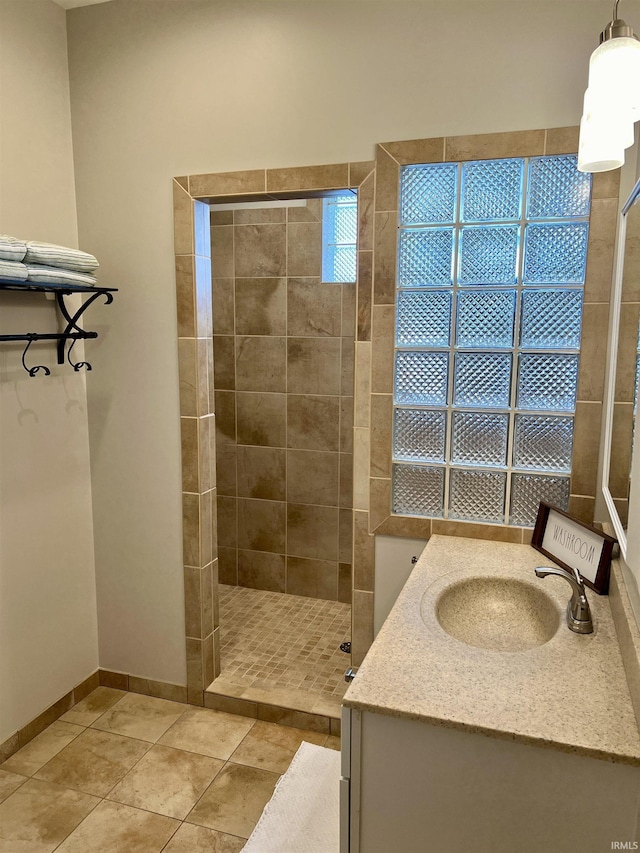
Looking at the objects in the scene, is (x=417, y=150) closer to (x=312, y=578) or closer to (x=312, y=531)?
(x=312, y=531)

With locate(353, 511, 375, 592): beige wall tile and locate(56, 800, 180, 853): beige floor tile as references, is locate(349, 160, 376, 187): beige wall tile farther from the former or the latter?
locate(56, 800, 180, 853): beige floor tile

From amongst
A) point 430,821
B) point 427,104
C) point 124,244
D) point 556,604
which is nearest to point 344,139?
point 427,104

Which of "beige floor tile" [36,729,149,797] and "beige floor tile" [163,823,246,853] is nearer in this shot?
"beige floor tile" [163,823,246,853]

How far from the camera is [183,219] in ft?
7.60

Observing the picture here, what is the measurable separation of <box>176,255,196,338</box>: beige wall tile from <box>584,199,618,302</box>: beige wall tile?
1.36m

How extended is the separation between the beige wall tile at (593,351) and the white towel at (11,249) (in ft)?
5.76

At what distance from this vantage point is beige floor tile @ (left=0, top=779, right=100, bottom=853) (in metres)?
1.91

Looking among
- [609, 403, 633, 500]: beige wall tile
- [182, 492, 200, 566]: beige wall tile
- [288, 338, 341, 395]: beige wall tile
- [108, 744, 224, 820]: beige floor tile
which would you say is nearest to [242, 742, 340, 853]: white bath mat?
[108, 744, 224, 820]: beige floor tile

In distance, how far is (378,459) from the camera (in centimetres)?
222

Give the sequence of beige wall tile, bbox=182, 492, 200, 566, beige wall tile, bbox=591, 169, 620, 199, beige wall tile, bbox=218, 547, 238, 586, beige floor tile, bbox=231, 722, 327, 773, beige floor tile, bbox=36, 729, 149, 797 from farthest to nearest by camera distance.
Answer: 1. beige wall tile, bbox=218, 547, 238, 586
2. beige wall tile, bbox=182, 492, 200, 566
3. beige floor tile, bbox=231, 722, 327, 773
4. beige floor tile, bbox=36, 729, 149, 797
5. beige wall tile, bbox=591, 169, 620, 199

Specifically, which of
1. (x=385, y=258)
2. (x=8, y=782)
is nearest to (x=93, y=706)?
(x=8, y=782)

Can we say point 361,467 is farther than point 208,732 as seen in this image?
No

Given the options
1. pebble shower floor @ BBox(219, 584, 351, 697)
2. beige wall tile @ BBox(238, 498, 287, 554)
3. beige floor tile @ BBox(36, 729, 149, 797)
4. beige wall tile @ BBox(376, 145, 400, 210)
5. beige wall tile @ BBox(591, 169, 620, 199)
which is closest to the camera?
beige wall tile @ BBox(591, 169, 620, 199)

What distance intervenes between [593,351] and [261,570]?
236 centimetres
